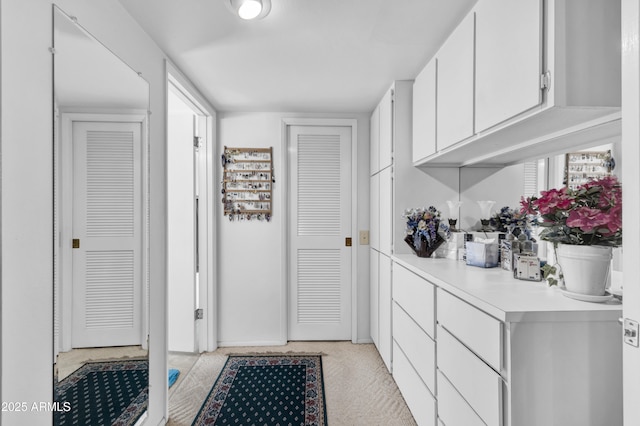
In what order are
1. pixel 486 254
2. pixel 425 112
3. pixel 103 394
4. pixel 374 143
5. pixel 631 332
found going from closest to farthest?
pixel 631 332 → pixel 103 394 → pixel 486 254 → pixel 425 112 → pixel 374 143

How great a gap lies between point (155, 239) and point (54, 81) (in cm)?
100

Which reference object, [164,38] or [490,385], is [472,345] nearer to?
[490,385]

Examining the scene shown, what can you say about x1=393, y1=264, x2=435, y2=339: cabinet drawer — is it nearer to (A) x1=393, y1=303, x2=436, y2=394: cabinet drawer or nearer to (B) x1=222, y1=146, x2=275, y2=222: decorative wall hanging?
(A) x1=393, y1=303, x2=436, y2=394: cabinet drawer

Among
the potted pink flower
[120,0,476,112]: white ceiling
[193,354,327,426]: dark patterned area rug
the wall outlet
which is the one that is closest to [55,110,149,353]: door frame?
[120,0,476,112]: white ceiling

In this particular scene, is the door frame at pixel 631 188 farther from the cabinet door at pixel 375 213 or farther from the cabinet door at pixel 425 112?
the cabinet door at pixel 375 213

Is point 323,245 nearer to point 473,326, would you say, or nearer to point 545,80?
point 473,326

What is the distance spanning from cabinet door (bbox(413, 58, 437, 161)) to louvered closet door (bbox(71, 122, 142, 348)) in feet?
5.63

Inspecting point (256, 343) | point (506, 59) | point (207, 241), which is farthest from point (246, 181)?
point (506, 59)

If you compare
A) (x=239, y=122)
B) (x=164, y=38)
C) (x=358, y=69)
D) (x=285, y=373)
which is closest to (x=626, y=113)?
(x=358, y=69)

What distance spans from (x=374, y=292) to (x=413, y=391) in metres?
1.17

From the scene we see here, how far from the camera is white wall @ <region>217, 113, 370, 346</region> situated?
3285 mm

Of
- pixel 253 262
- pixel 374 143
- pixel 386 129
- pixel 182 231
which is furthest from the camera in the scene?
pixel 253 262

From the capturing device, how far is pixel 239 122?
3291mm

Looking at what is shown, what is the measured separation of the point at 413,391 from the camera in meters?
2.07
